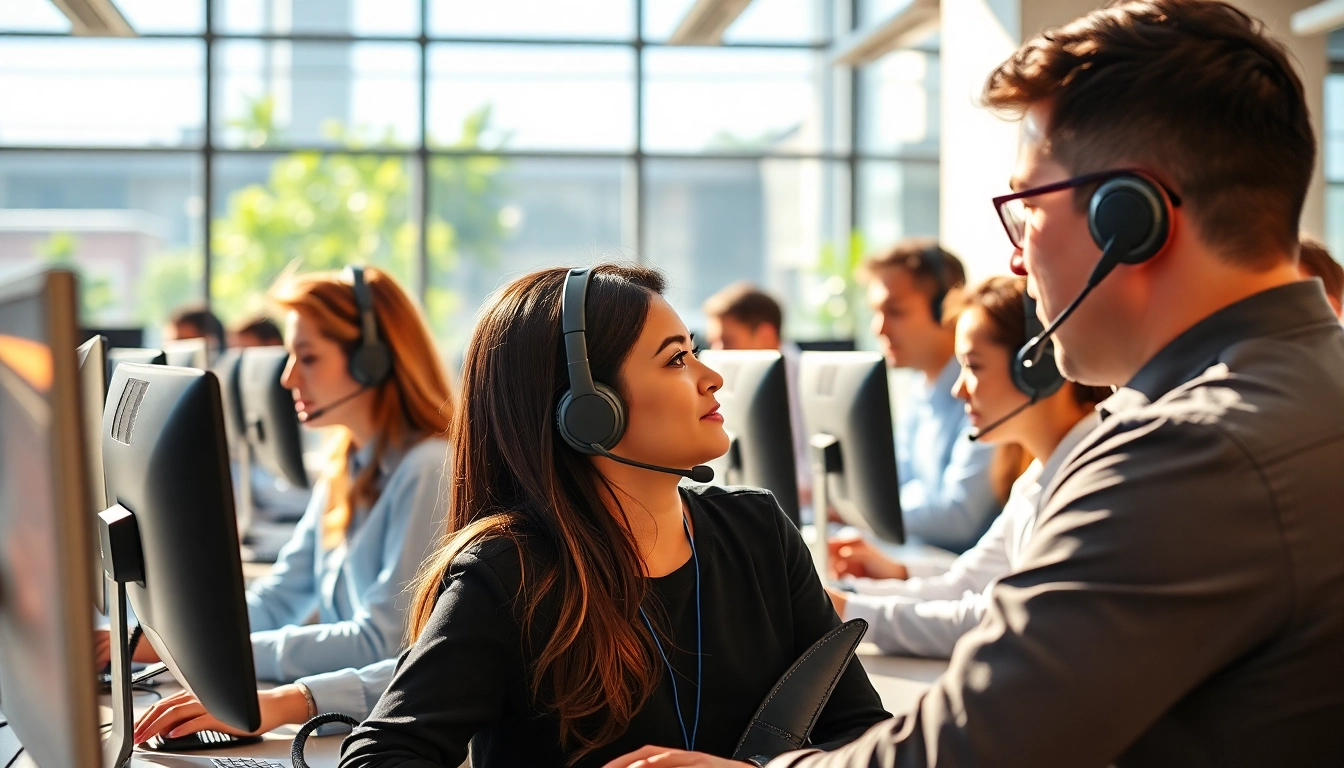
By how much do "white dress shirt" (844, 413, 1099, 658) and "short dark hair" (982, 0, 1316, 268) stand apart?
96cm

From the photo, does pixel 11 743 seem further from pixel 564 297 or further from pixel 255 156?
pixel 255 156

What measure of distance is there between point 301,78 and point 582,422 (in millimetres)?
6178

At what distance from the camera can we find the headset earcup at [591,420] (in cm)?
129

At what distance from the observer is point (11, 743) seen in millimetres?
1521

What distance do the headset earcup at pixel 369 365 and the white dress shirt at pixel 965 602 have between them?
3.07ft

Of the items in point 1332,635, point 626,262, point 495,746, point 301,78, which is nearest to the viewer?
point 1332,635

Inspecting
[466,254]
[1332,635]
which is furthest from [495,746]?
[466,254]

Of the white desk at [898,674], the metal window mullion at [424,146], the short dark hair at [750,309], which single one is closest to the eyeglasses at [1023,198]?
the white desk at [898,674]

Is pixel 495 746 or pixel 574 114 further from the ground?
pixel 574 114

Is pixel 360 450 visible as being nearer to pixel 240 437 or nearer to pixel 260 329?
pixel 240 437

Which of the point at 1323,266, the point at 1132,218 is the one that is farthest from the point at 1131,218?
the point at 1323,266

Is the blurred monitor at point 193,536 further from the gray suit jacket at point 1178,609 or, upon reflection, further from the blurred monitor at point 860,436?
the blurred monitor at point 860,436

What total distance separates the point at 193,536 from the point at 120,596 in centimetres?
20

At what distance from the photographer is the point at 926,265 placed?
3.70 metres
